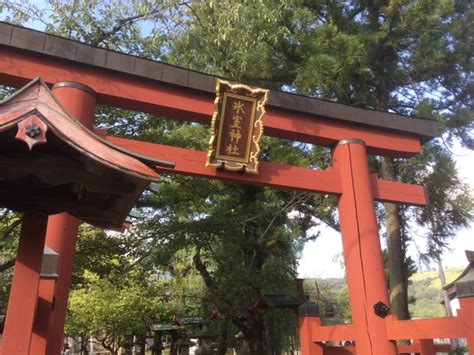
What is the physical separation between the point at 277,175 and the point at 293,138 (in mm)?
747

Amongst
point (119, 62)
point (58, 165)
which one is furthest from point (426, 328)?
point (119, 62)

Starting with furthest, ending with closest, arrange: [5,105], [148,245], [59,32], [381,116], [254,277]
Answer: [254,277] < [148,245] < [59,32] < [381,116] < [5,105]

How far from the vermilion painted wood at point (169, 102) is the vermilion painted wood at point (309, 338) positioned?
2684 millimetres

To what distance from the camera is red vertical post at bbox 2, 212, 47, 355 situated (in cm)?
262

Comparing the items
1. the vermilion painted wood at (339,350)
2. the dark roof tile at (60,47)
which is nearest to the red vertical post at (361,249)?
the vermilion painted wood at (339,350)

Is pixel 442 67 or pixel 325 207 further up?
pixel 442 67

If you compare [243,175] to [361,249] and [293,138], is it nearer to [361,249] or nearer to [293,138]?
[293,138]

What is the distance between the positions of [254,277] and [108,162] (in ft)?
32.8

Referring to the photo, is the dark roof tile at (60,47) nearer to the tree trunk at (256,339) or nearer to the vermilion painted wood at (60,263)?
the vermilion painted wood at (60,263)

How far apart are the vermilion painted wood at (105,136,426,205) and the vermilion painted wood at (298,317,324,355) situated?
1911mm

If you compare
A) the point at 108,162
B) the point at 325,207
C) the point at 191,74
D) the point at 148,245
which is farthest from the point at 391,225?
the point at 108,162

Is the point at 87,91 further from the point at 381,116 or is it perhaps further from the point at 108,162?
the point at 381,116

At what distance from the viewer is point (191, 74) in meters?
5.76

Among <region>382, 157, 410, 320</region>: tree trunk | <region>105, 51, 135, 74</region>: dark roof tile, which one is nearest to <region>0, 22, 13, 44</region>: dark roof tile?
<region>105, 51, 135, 74</region>: dark roof tile
